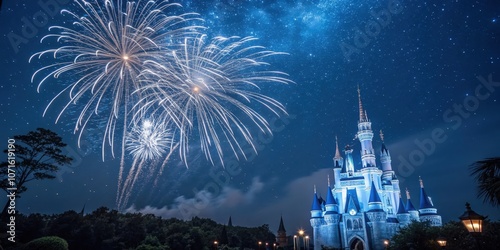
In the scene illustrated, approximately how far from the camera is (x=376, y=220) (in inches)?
2329

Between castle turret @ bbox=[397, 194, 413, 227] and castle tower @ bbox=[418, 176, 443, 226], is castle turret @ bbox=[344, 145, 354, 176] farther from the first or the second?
castle tower @ bbox=[418, 176, 443, 226]

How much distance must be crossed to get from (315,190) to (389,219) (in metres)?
17.1

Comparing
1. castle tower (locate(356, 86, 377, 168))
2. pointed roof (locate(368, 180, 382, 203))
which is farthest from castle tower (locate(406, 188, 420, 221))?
castle tower (locate(356, 86, 377, 168))

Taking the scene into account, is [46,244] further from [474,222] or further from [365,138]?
[365,138]

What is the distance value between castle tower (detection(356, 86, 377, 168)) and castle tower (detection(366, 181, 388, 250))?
324 inches

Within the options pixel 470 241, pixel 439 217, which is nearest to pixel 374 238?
pixel 439 217

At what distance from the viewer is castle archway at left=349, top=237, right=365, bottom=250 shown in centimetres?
6131

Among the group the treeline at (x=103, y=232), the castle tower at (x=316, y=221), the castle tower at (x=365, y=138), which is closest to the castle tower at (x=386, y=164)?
the castle tower at (x=365, y=138)

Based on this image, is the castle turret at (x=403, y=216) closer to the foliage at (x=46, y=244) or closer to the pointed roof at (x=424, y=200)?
the pointed roof at (x=424, y=200)

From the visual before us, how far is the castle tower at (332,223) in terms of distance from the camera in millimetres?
62678

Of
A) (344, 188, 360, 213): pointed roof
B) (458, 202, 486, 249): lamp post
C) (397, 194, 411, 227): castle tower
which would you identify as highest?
(344, 188, 360, 213): pointed roof

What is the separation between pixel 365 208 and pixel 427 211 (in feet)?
40.4

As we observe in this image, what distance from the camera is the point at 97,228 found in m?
39.2

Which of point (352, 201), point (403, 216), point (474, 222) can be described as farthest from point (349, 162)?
point (474, 222)
